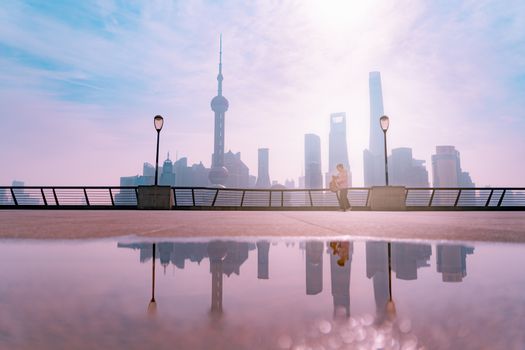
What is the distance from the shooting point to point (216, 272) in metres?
1.47

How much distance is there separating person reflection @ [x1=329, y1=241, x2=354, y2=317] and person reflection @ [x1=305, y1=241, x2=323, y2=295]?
0.18 ft

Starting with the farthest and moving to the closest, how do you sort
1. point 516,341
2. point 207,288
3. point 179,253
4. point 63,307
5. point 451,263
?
point 179,253 → point 451,263 → point 207,288 → point 63,307 → point 516,341

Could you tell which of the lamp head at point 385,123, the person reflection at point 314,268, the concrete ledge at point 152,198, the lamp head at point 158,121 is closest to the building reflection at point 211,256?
the person reflection at point 314,268

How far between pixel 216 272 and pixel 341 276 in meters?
0.55

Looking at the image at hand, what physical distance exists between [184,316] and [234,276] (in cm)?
56

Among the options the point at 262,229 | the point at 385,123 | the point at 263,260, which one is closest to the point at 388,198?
the point at 385,123

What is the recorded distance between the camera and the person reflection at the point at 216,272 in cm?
97

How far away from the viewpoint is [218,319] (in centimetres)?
83

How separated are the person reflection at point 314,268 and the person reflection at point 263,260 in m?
0.19

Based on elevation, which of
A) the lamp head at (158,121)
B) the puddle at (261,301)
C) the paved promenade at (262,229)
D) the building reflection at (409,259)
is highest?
the lamp head at (158,121)

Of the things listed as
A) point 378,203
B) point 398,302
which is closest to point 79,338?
point 398,302

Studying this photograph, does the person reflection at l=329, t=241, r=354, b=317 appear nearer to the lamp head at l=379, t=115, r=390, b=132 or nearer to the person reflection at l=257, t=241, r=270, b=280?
the person reflection at l=257, t=241, r=270, b=280

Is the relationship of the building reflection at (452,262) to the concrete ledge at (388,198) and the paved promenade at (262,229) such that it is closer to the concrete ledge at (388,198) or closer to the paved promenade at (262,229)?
the paved promenade at (262,229)

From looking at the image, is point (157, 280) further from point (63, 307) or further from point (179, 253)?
point (179, 253)
